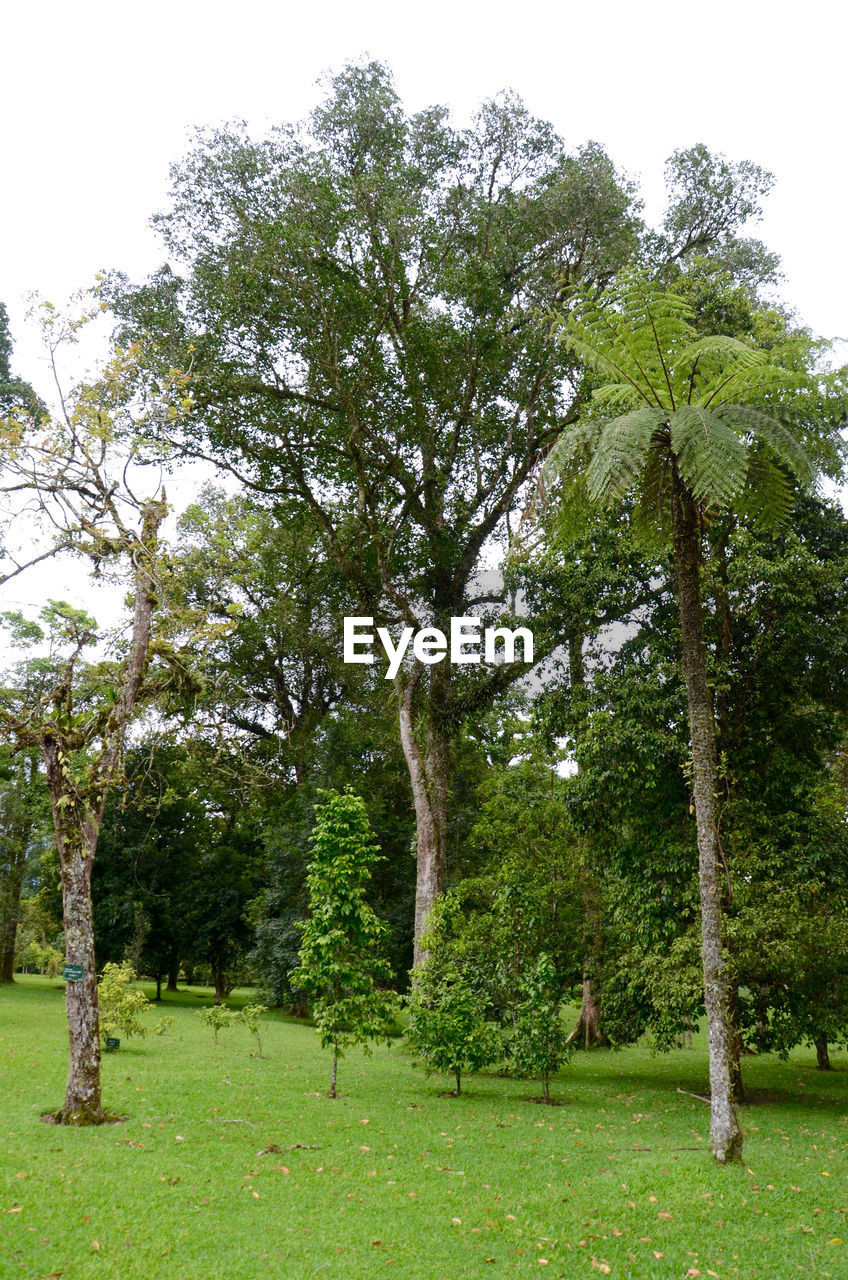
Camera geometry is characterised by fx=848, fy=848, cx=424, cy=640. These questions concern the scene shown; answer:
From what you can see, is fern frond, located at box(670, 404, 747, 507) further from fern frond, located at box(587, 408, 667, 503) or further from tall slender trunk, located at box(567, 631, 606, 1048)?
tall slender trunk, located at box(567, 631, 606, 1048)

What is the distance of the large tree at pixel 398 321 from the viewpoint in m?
17.5

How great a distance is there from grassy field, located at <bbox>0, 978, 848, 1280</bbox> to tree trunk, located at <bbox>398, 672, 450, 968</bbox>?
5.44 meters

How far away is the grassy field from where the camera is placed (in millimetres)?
6199

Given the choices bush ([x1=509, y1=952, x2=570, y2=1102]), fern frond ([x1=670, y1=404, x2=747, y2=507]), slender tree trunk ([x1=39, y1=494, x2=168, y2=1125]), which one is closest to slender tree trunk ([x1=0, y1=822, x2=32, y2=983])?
bush ([x1=509, y1=952, x2=570, y2=1102])

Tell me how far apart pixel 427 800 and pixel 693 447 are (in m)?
12.6

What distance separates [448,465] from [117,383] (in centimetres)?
1029

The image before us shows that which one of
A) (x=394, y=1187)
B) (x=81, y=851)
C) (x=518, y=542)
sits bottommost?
(x=394, y=1187)

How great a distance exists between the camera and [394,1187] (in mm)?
7875

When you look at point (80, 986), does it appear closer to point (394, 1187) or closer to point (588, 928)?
point (394, 1187)

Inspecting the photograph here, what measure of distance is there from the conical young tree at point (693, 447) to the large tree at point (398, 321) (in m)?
9.53

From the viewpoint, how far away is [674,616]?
49.9 feet

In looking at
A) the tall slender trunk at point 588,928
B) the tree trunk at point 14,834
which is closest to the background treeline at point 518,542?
the tall slender trunk at point 588,928

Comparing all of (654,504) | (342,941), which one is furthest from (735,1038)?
(654,504)

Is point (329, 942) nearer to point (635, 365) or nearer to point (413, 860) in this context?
point (635, 365)
